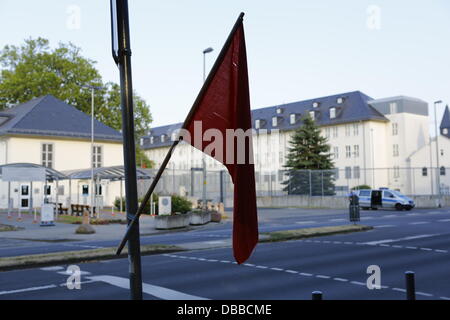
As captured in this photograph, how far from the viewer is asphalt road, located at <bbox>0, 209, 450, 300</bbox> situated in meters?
8.62

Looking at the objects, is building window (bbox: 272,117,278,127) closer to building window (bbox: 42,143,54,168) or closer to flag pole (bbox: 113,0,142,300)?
building window (bbox: 42,143,54,168)

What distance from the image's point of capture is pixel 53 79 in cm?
5456

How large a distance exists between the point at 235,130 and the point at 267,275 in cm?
765

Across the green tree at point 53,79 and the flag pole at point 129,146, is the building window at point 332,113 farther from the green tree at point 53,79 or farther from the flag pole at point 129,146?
the flag pole at point 129,146

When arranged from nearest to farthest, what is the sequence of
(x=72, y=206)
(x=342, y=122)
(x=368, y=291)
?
(x=368, y=291), (x=72, y=206), (x=342, y=122)

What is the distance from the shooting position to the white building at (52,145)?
42.4 meters

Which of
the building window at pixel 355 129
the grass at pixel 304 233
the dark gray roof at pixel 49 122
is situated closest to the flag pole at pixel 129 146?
the grass at pixel 304 233

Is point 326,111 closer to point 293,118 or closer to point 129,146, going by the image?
point 293,118

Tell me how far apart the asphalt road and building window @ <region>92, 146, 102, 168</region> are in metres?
32.5
